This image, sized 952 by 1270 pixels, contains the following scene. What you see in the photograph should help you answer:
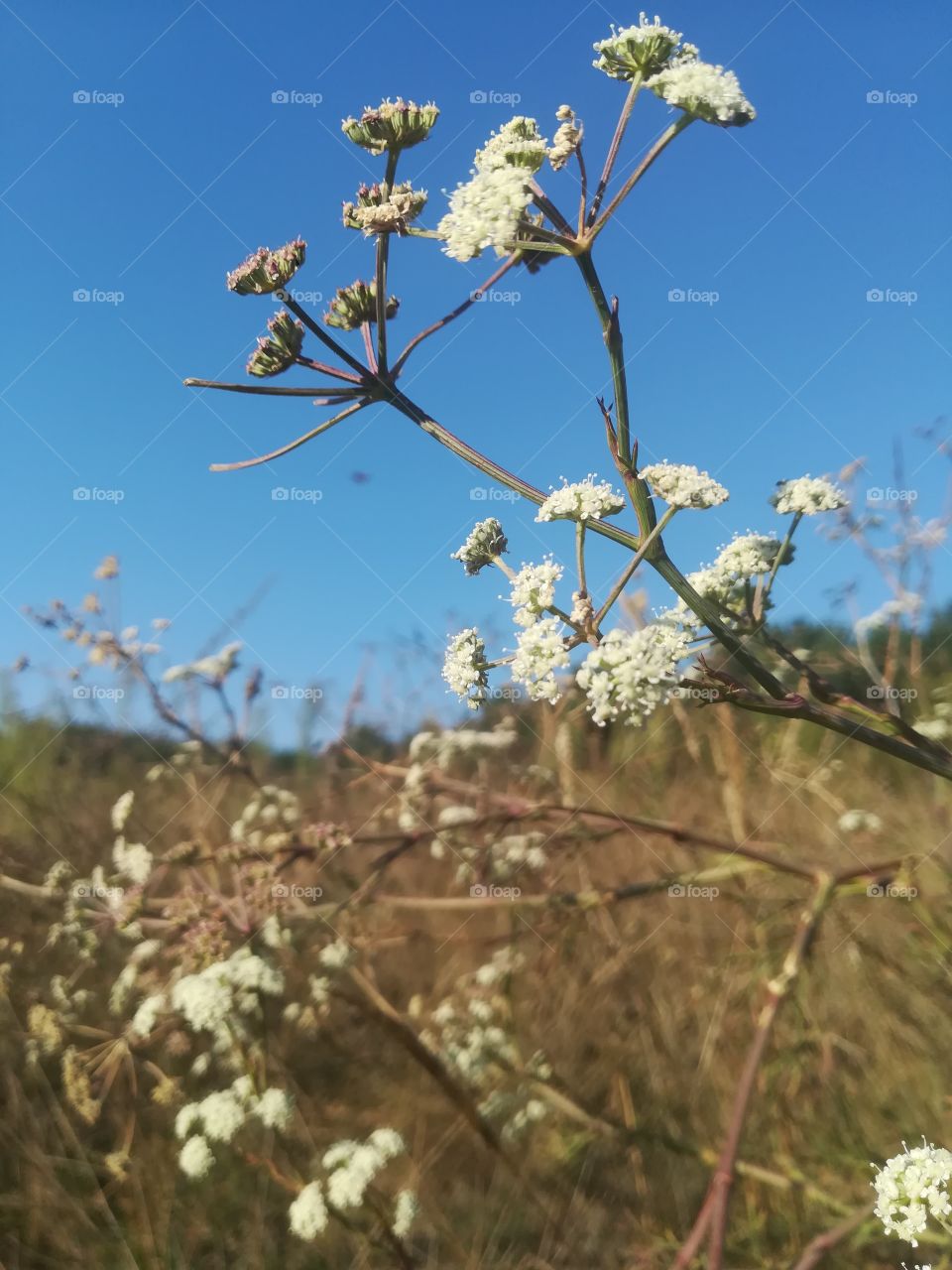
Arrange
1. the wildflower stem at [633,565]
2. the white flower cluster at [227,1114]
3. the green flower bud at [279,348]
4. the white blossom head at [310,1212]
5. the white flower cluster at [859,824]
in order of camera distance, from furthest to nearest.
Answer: the white flower cluster at [859,824] → the white flower cluster at [227,1114] → the white blossom head at [310,1212] → the green flower bud at [279,348] → the wildflower stem at [633,565]

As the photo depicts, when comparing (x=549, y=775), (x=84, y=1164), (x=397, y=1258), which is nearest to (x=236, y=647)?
(x=549, y=775)

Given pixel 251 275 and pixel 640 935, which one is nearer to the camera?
pixel 251 275

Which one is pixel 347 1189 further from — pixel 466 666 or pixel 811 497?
pixel 811 497

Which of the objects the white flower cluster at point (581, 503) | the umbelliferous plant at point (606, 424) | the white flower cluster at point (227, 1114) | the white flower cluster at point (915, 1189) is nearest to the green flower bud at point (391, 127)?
the umbelliferous plant at point (606, 424)

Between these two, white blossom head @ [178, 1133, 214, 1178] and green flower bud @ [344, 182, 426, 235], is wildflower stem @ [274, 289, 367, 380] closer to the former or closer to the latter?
green flower bud @ [344, 182, 426, 235]

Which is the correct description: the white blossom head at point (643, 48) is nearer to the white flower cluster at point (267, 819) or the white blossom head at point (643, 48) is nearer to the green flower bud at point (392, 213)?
the green flower bud at point (392, 213)

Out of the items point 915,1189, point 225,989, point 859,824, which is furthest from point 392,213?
point 859,824

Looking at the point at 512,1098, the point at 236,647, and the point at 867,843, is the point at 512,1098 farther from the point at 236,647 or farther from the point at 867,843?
the point at 236,647
